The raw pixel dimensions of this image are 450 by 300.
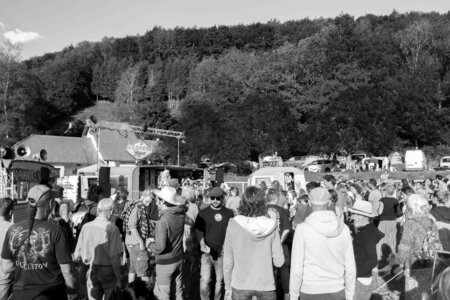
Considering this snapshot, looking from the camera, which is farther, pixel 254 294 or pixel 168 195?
pixel 168 195

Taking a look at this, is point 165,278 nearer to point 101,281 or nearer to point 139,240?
point 101,281

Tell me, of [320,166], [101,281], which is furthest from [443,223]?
[320,166]

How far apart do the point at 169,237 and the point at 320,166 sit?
1404 inches

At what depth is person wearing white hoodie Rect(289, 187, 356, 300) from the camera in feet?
11.8

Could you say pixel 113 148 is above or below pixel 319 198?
below

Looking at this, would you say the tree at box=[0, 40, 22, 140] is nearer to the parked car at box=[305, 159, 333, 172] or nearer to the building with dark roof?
the building with dark roof

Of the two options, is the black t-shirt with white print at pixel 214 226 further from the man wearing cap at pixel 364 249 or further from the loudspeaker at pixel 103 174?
the loudspeaker at pixel 103 174

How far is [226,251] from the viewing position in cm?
426

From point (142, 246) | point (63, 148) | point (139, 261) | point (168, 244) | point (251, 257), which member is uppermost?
point (251, 257)

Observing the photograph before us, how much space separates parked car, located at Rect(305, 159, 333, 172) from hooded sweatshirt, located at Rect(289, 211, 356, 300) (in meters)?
35.1

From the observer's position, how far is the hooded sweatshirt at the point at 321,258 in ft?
11.8

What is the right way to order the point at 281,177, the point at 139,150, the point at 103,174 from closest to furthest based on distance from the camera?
the point at 281,177, the point at 103,174, the point at 139,150

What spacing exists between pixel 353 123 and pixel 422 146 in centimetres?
1268

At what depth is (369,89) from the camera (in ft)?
146
